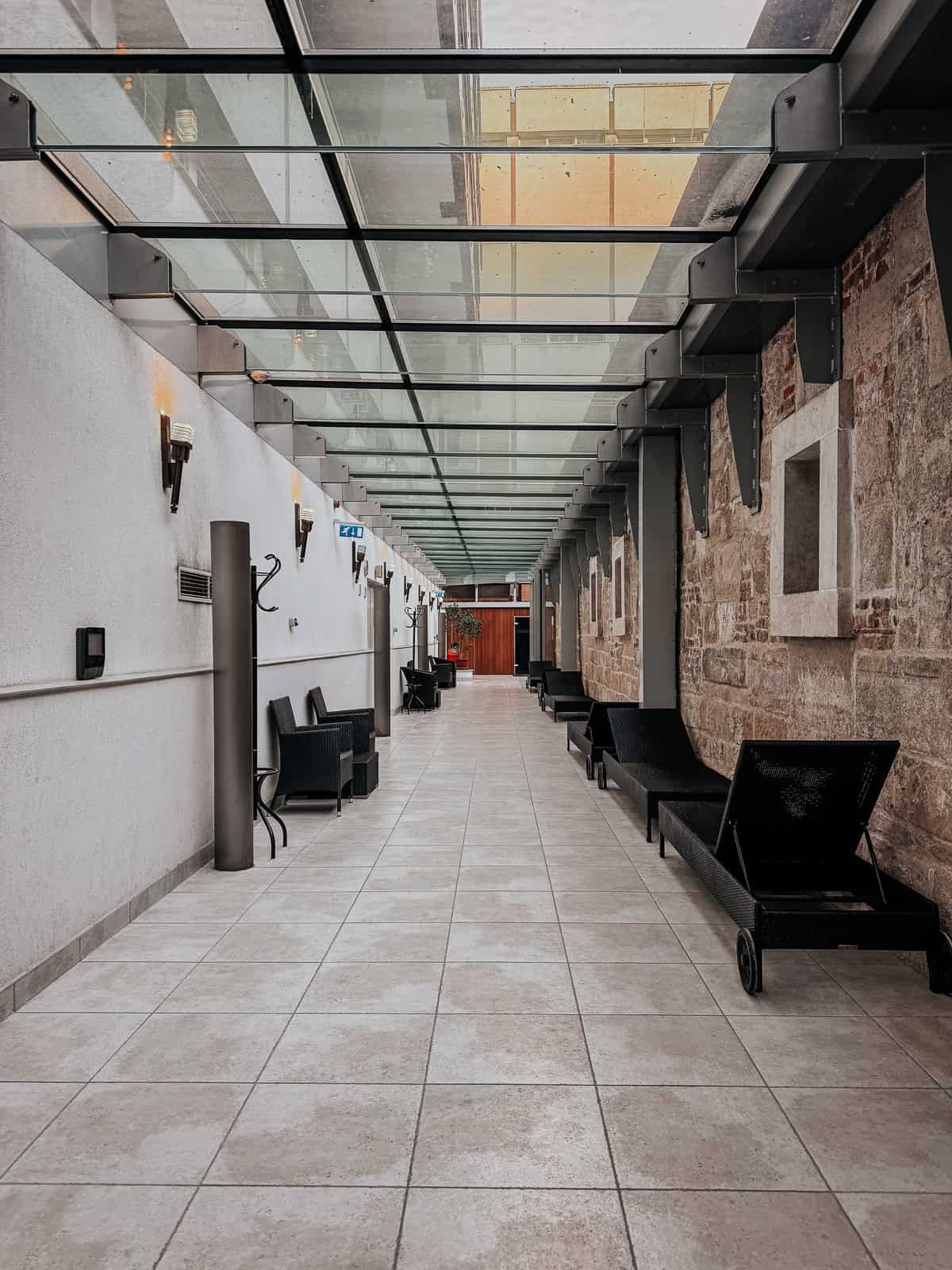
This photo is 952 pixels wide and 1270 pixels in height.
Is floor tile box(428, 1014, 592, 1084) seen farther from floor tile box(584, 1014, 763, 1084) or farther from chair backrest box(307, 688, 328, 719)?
chair backrest box(307, 688, 328, 719)

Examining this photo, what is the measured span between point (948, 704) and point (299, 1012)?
253 centimetres

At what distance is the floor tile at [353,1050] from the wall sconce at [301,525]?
216 inches

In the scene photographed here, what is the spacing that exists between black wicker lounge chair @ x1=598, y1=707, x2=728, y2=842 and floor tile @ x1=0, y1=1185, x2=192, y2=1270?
14.4ft

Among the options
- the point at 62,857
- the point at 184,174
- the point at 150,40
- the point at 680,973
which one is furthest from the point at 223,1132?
the point at 184,174

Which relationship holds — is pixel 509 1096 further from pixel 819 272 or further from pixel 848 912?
pixel 819 272

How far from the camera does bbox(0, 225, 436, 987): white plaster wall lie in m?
3.36

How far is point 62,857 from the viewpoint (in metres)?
3.65

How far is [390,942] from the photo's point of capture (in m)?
3.99

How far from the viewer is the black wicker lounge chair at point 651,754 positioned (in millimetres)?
6418

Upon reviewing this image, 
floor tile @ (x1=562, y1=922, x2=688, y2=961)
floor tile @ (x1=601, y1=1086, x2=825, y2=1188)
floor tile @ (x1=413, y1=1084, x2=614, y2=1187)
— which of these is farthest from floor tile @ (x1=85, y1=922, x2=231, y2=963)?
floor tile @ (x1=601, y1=1086, x2=825, y2=1188)

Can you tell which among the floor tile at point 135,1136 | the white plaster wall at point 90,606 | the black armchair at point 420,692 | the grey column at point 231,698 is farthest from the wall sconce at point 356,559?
the floor tile at point 135,1136

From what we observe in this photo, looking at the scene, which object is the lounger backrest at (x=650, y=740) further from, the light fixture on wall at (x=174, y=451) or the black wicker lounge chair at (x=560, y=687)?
the black wicker lounge chair at (x=560, y=687)

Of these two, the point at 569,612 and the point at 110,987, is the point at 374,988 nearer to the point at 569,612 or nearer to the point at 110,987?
the point at 110,987

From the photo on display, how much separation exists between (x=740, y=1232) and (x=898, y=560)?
2644mm
